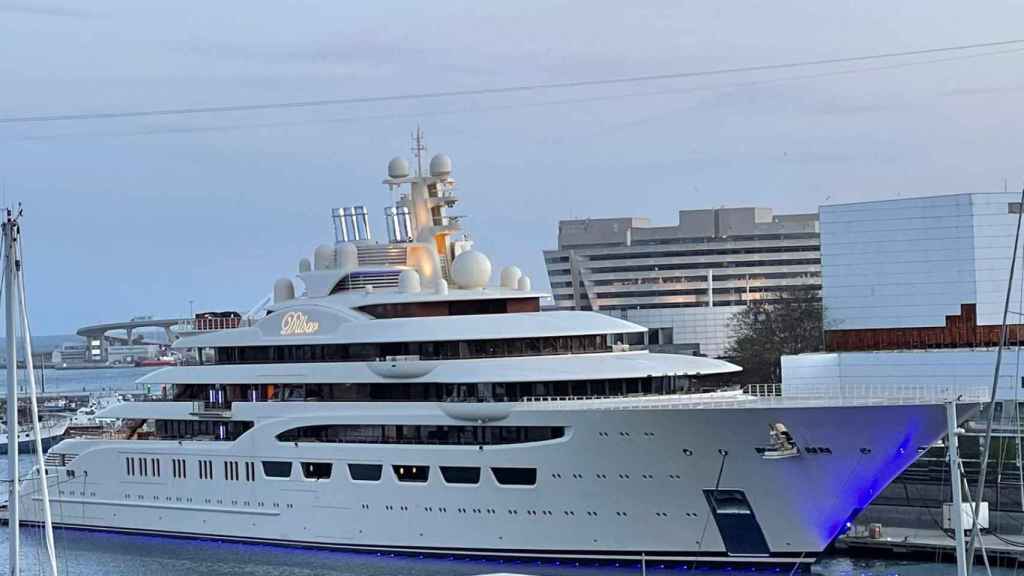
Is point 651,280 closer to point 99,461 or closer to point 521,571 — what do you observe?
point 99,461

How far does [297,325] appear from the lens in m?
36.6

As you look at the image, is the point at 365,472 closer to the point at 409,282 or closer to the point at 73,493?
the point at 409,282

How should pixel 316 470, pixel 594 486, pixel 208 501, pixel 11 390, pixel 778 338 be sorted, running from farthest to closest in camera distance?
Result: 1. pixel 778 338
2. pixel 208 501
3. pixel 316 470
4. pixel 594 486
5. pixel 11 390

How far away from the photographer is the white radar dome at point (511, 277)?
37.5m

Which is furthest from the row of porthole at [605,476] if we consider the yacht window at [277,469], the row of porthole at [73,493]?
the row of porthole at [73,493]

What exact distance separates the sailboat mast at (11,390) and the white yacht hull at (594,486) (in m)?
9.84

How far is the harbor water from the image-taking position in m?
31.8

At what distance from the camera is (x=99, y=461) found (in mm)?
40312

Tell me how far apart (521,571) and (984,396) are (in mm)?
11188

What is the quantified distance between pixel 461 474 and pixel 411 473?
143 cm

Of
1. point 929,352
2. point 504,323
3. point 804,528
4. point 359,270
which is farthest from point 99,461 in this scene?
point 929,352

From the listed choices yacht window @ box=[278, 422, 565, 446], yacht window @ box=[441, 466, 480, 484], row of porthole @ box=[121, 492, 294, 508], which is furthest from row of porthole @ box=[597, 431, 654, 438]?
row of porthole @ box=[121, 492, 294, 508]

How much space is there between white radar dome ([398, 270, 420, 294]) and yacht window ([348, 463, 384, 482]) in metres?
4.15

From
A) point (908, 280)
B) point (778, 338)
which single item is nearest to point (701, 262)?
point (778, 338)
